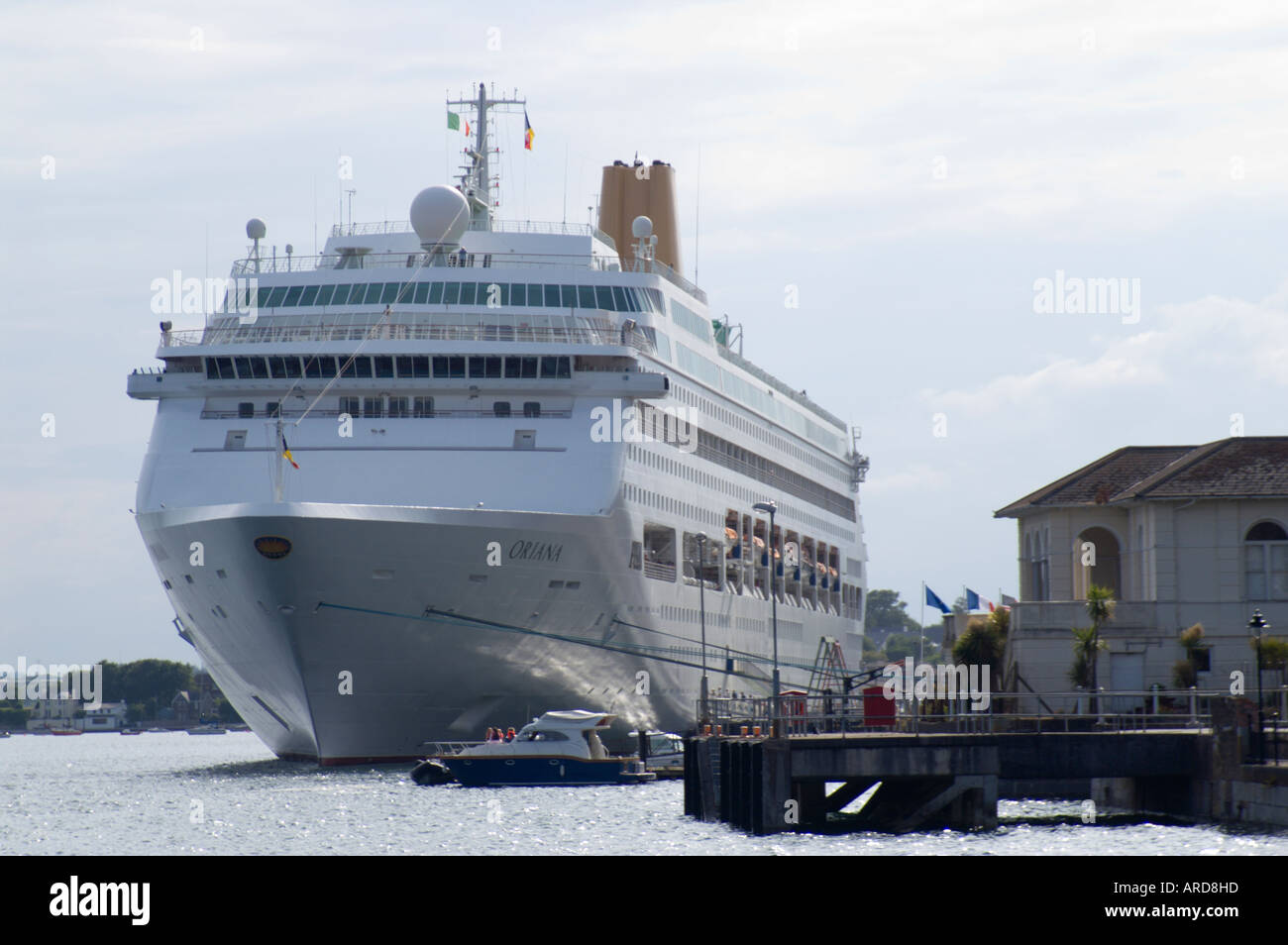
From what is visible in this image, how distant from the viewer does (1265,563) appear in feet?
158

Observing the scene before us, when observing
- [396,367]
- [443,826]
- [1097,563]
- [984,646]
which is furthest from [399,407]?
[1097,563]

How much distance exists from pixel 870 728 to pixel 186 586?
17.1 m

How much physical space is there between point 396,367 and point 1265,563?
70.9 ft

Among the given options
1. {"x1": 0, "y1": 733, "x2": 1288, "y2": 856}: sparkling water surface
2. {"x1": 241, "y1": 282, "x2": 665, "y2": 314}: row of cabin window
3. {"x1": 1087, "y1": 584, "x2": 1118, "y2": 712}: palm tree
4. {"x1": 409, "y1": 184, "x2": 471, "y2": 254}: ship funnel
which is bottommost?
{"x1": 0, "y1": 733, "x2": 1288, "y2": 856}: sparkling water surface

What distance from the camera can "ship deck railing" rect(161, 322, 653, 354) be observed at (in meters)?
54.2

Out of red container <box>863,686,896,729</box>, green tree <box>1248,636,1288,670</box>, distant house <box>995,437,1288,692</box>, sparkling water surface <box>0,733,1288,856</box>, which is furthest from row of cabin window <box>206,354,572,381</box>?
green tree <box>1248,636,1288,670</box>

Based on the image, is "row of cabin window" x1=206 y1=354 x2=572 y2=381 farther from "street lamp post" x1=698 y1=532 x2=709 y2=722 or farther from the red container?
the red container

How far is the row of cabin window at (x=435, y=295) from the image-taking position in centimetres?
5631

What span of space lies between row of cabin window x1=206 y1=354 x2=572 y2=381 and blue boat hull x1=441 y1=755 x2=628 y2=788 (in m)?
9.83

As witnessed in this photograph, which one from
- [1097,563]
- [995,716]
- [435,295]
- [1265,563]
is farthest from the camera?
[435,295]

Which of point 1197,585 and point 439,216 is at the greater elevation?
point 439,216

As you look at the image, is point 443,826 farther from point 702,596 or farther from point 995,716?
point 702,596
